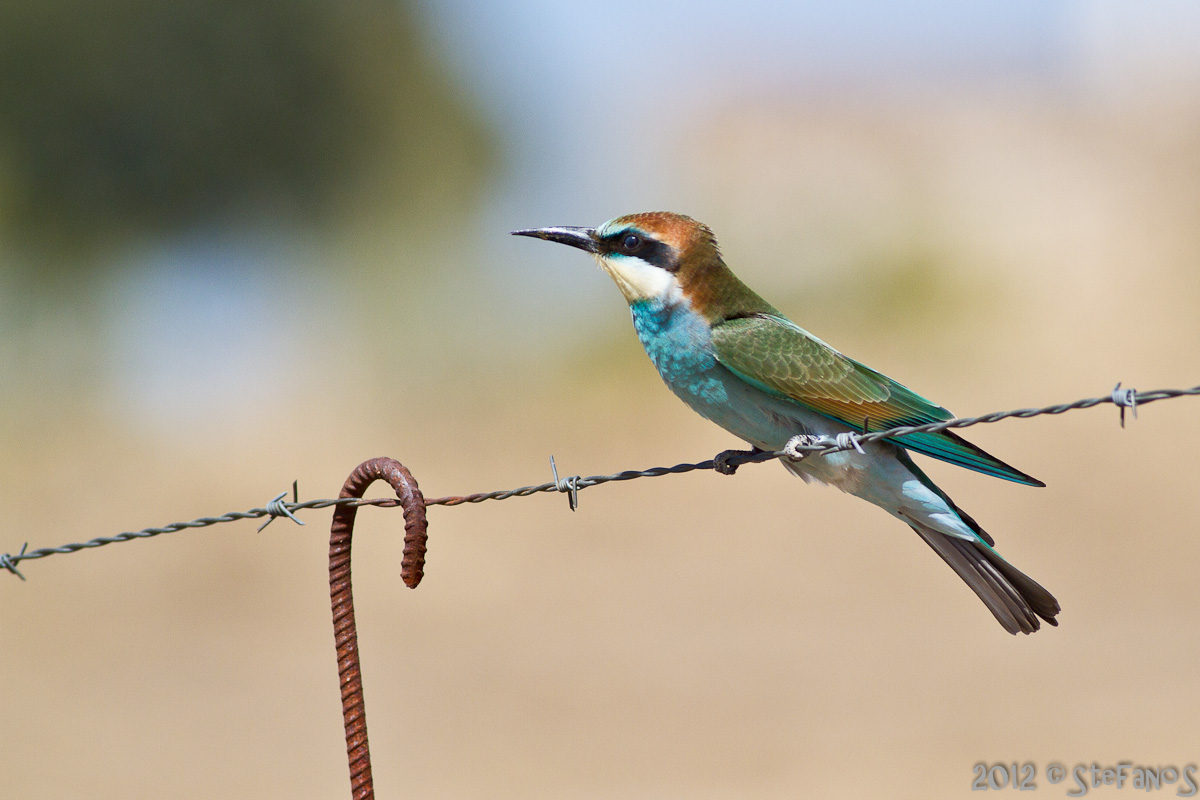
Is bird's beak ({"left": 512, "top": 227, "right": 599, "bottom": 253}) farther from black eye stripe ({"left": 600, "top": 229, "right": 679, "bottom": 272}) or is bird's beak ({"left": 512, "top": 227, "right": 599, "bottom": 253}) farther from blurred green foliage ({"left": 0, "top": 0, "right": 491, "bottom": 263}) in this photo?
blurred green foliage ({"left": 0, "top": 0, "right": 491, "bottom": 263})

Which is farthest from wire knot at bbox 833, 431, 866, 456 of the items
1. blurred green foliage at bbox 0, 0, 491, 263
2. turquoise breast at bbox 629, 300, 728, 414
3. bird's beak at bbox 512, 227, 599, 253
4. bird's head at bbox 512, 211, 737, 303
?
blurred green foliage at bbox 0, 0, 491, 263

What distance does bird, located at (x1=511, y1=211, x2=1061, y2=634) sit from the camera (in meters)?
3.52

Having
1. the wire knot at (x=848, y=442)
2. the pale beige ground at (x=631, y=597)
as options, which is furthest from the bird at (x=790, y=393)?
the pale beige ground at (x=631, y=597)

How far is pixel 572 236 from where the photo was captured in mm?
4000

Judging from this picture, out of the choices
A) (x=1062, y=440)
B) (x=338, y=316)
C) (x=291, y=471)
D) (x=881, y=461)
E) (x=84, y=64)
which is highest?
(x=84, y=64)

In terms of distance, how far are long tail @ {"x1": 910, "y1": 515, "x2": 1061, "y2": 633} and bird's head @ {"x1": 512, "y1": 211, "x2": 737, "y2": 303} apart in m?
1.06

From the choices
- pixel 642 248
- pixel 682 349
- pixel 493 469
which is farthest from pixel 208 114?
pixel 682 349

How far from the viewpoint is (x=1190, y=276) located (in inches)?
746

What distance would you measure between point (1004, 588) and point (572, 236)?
168cm

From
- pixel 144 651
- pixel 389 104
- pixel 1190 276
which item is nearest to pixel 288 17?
pixel 389 104

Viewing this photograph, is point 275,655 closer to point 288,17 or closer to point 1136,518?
point 1136,518

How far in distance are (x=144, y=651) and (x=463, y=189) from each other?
1264cm

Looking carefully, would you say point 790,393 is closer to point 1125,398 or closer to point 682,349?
point 682,349

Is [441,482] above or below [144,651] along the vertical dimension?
above
